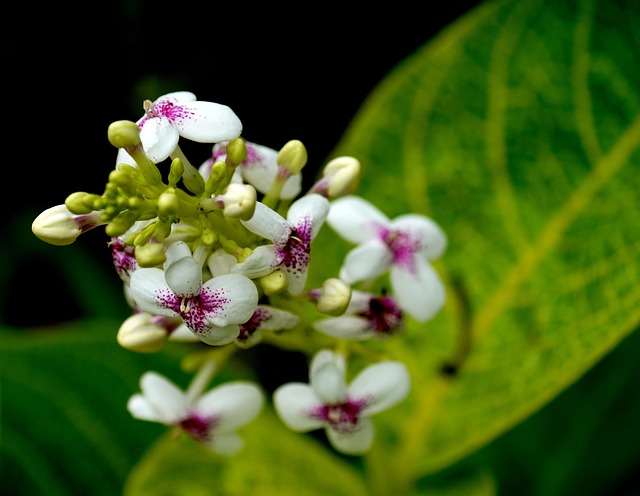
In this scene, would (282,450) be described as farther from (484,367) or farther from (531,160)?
(531,160)

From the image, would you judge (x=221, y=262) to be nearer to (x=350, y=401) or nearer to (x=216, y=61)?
(x=350, y=401)

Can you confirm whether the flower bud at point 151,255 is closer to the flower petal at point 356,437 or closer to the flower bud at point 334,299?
the flower bud at point 334,299

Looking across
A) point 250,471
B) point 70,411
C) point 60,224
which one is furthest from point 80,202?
point 70,411

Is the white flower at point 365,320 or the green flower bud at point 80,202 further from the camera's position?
the white flower at point 365,320

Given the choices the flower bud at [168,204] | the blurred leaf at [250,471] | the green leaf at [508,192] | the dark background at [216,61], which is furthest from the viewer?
the dark background at [216,61]

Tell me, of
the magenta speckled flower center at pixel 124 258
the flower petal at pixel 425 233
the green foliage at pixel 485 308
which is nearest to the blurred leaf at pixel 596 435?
the green foliage at pixel 485 308

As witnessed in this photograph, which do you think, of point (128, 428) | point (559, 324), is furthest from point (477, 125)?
point (128, 428)
